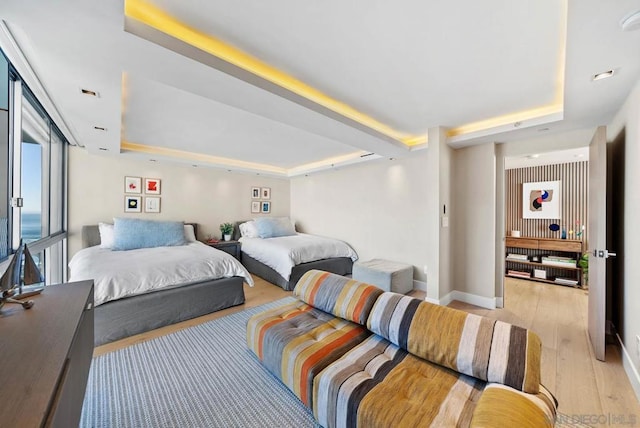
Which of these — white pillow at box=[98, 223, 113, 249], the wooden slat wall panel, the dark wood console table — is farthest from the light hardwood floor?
white pillow at box=[98, 223, 113, 249]

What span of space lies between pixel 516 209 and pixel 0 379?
20.9 ft

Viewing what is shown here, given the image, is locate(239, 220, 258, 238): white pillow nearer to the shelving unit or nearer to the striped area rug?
the striped area rug

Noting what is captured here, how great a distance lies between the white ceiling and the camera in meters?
1.30

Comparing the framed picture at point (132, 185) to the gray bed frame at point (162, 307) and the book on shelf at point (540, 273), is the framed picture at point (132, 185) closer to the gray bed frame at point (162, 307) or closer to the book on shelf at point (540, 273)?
the gray bed frame at point (162, 307)

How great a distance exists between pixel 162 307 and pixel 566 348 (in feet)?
13.3

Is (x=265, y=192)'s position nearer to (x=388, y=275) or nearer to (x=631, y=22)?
(x=388, y=275)

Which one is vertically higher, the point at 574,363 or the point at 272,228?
the point at 272,228

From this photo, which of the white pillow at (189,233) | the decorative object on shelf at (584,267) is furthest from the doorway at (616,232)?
the white pillow at (189,233)

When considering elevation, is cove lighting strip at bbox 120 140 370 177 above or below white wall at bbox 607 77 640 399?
above

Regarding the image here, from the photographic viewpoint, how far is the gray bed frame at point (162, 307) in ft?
7.79

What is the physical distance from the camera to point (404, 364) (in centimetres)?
144

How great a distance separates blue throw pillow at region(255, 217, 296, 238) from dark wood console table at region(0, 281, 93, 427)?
3.88m

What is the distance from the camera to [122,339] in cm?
243

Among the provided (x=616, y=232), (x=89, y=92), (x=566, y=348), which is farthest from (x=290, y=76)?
(x=566, y=348)
